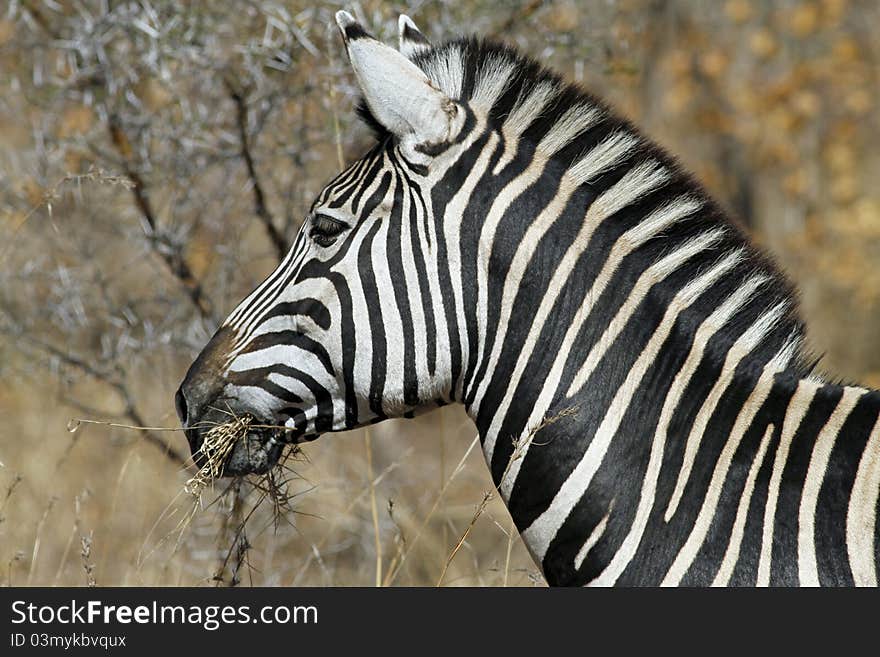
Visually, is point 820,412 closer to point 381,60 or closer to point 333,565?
point 381,60

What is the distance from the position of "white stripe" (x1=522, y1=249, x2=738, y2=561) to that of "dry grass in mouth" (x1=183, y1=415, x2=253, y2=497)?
1.03 m

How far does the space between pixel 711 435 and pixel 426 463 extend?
6.60 meters

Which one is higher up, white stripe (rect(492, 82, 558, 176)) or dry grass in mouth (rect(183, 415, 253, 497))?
white stripe (rect(492, 82, 558, 176))

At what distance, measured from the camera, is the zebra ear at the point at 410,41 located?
11.9 feet

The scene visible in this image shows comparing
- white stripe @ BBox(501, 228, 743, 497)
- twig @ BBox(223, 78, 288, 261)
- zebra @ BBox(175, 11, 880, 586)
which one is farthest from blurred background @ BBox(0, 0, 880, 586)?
white stripe @ BBox(501, 228, 743, 497)

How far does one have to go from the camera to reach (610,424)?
10.3 ft

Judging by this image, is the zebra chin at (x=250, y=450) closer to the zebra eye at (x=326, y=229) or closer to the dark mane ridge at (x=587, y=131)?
the zebra eye at (x=326, y=229)

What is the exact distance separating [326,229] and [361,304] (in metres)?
0.29

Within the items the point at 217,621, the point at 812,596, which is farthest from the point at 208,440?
the point at 812,596

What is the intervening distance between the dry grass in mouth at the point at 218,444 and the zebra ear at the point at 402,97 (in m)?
1.07

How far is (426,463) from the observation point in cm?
950

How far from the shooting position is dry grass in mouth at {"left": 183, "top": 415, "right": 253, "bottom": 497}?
334 cm

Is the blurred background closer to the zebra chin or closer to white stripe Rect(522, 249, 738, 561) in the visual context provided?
the zebra chin

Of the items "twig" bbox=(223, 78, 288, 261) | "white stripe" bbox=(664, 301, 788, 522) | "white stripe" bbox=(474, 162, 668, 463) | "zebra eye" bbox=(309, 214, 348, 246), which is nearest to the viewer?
"white stripe" bbox=(664, 301, 788, 522)
